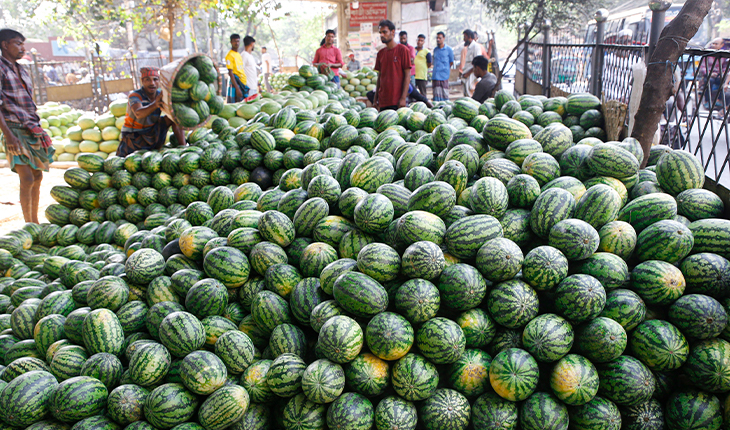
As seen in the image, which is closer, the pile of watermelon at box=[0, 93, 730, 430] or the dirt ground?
the pile of watermelon at box=[0, 93, 730, 430]

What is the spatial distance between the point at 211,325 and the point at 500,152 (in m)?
1.94

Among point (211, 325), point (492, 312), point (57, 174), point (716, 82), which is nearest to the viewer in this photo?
point (492, 312)

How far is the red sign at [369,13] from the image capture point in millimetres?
17250

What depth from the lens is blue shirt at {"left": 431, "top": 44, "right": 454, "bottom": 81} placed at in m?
11.5

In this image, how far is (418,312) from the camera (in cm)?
180

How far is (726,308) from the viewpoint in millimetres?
1722

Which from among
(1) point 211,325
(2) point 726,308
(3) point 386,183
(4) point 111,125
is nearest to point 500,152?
(3) point 386,183

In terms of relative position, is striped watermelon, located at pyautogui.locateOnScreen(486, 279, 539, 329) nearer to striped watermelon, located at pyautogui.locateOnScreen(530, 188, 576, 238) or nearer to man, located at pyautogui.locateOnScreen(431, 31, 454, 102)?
striped watermelon, located at pyautogui.locateOnScreen(530, 188, 576, 238)

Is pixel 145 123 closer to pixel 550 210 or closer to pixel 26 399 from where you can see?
pixel 26 399

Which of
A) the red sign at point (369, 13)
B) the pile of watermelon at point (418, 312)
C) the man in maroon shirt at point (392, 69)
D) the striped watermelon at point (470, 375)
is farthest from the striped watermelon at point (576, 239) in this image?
the red sign at point (369, 13)

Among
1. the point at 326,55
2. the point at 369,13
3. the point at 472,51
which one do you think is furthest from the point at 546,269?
the point at 369,13

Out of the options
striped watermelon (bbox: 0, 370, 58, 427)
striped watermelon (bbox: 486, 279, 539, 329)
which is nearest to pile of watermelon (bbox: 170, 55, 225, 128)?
striped watermelon (bbox: 0, 370, 58, 427)

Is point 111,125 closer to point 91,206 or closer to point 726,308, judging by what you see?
point 91,206

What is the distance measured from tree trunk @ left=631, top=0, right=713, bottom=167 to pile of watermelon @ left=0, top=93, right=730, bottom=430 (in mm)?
600
